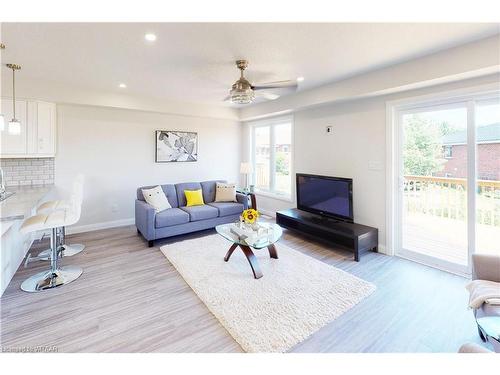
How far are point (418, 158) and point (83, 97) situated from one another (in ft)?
17.0

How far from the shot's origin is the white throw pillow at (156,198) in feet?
13.3

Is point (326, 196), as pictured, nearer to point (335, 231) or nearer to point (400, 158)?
point (335, 231)

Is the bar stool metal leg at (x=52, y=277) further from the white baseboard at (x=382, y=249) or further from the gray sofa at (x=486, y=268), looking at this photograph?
the white baseboard at (x=382, y=249)

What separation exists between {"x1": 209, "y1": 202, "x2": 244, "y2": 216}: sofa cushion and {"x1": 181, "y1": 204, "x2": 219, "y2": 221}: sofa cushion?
4.2 inches

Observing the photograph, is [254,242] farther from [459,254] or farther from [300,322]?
[459,254]

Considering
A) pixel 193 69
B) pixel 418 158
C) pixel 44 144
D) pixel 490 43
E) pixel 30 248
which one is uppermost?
pixel 193 69

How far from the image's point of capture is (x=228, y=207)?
453cm

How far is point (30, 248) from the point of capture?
3.56 metres

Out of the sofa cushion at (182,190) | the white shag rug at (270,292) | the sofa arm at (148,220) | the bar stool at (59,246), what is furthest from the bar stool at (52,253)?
the sofa cushion at (182,190)

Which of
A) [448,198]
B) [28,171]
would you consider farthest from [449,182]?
[28,171]

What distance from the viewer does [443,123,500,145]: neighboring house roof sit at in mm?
2572

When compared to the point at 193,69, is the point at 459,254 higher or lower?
lower
